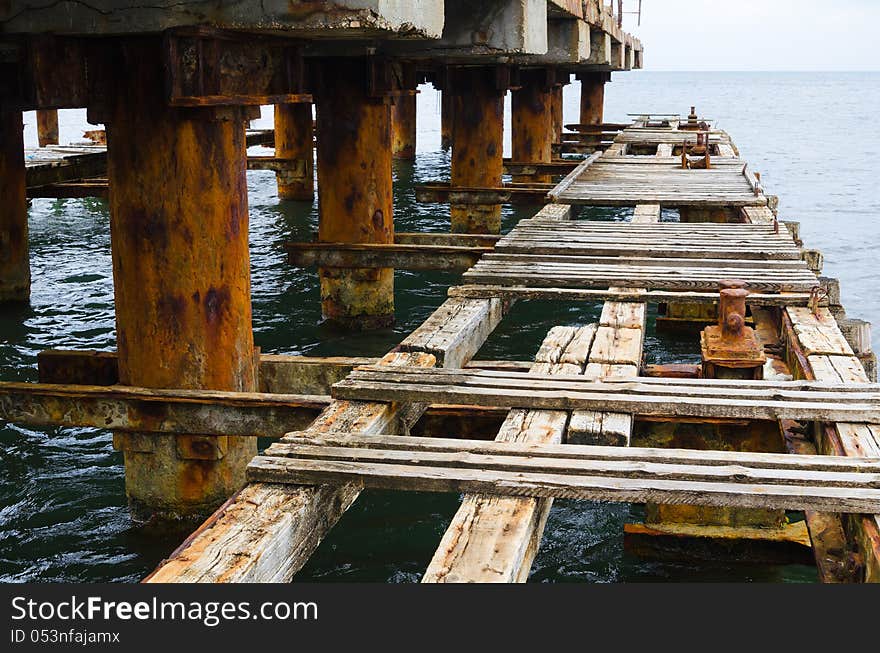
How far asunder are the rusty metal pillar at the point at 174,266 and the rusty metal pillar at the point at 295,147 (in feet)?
36.7

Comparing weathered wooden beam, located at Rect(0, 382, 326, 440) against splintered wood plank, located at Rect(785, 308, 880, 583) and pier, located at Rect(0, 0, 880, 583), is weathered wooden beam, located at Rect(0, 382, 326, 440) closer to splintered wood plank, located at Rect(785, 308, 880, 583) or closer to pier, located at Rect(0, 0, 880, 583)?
pier, located at Rect(0, 0, 880, 583)

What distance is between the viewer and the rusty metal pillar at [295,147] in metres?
17.3

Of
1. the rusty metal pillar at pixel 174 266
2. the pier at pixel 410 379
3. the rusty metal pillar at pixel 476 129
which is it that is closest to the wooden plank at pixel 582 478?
the pier at pixel 410 379

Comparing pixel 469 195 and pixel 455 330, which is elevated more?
pixel 469 195

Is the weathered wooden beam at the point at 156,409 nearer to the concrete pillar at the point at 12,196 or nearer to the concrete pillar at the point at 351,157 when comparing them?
the concrete pillar at the point at 351,157

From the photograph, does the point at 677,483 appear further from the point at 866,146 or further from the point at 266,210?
the point at 866,146

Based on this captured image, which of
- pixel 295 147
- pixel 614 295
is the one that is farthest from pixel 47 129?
pixel 614 295

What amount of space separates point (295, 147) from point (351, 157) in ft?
30.9

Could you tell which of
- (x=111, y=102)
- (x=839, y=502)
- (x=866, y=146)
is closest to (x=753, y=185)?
(x=111, y=102)

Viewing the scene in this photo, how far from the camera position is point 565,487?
11.2 ft

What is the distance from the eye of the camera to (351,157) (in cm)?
897

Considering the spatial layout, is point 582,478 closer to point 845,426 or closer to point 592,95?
point 845,426

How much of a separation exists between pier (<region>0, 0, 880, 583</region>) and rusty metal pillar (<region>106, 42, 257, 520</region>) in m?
0.01

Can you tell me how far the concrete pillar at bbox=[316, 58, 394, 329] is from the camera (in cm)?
892
